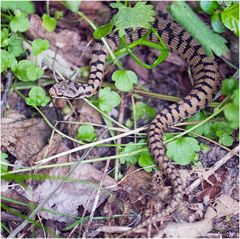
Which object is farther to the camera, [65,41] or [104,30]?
[65,41]

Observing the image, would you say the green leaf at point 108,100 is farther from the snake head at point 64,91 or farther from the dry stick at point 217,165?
the dry stick at point 217,165

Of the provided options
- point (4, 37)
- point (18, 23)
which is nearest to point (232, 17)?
point (18, 23)

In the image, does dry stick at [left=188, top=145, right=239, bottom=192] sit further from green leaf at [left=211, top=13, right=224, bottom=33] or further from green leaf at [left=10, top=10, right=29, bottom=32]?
green leaf at [left=10, top=10, right=29, bottom=32]

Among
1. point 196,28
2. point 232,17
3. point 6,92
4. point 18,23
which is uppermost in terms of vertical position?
point 232,17

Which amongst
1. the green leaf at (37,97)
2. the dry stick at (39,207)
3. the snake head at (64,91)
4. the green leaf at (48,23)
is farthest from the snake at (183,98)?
the dry stick at (39,207)

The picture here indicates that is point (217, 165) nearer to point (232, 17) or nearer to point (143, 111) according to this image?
point (143, 111)

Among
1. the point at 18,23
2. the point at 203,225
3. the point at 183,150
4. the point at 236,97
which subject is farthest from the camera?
the point at 18,23

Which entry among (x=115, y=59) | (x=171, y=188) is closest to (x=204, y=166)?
(x=171, y=188)

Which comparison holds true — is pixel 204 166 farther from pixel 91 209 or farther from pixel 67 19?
pixel 67 19
